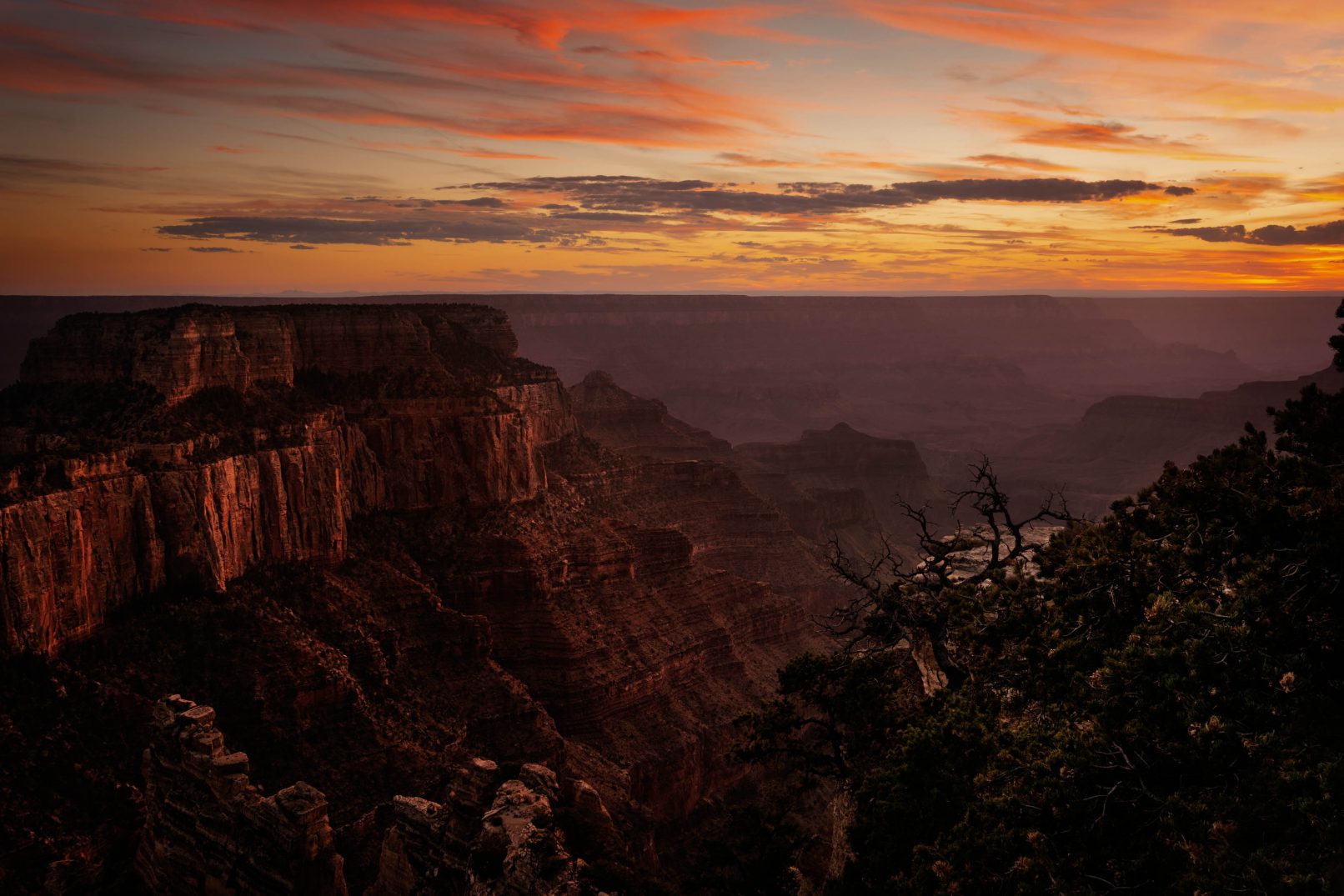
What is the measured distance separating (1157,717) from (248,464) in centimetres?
3745

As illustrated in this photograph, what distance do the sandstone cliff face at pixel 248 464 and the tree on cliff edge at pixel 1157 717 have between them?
2669cm

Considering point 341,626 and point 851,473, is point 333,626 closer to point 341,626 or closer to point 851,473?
point 341,626

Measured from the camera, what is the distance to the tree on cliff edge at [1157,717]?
1620 cm

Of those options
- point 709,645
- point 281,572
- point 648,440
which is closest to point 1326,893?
point 281,572

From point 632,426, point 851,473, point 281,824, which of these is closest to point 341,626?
point 281,824

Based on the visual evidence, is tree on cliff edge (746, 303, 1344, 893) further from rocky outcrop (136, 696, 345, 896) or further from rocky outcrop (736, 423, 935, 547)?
rocky outcrop (736, 423, 935, 547)

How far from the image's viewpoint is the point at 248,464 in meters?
44.7

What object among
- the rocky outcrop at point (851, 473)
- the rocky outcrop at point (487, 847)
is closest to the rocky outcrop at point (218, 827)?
the rocky outcrop at point (487, 847)

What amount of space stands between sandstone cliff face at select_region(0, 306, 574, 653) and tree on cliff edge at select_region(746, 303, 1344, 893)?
26.7 metres

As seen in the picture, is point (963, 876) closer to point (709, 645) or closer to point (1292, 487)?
point (1292, 487)

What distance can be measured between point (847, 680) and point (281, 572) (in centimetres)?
2815

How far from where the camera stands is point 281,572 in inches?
1821

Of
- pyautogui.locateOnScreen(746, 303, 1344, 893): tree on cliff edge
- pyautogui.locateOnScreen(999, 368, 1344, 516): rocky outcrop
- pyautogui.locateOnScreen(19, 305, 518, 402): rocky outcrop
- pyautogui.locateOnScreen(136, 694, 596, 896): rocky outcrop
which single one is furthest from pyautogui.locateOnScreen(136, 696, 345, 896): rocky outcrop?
pyautogui.locateOnScreen(999, 368, 1344, 516): rocky outcrop

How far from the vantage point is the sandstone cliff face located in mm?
35438
